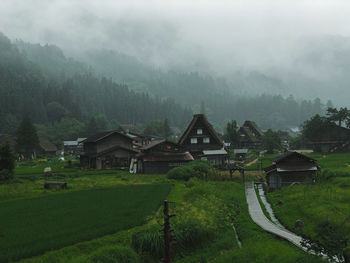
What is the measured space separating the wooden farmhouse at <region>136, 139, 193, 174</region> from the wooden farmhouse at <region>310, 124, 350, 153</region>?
1419 inches

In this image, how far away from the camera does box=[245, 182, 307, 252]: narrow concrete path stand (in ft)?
52.4

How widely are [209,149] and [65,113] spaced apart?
105233mm

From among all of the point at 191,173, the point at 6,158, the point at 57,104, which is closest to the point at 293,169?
the point at 191,173

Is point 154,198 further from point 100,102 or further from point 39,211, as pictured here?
point 100,102

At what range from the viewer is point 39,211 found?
1981 centimetres

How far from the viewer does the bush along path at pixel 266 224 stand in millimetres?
15579

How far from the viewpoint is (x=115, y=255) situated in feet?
41.2

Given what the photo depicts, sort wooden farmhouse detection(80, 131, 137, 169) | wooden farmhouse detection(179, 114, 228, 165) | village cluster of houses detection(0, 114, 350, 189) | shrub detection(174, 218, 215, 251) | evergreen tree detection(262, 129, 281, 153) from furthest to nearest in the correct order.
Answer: evergreen tree detection(262, 129, 281, 153) → wooden farmhouse detection(179, 114, 228, 165) → wooden farmhouse detection(80, 131, 137, 169) → village cluster of houses detection(0, 114, 350, 189) → shrub detection(174, 218, 215, 251)

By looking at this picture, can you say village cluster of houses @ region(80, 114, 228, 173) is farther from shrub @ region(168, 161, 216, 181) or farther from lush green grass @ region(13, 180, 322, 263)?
lush green grass @ region(13, 180, 322, 263)

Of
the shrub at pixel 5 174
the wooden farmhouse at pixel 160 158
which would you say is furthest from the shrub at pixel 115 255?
the wooden farmhouse at pixel 160 158

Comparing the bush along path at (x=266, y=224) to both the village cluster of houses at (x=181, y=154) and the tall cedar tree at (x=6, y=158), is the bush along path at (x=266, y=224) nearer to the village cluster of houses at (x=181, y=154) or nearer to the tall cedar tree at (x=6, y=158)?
the village cluster of houses at (x=181, y=154)

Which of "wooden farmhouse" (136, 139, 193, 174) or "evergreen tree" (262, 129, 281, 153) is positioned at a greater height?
"evergreen tree" (262, 129, 281, 153)

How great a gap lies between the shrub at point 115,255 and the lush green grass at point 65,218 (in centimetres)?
214

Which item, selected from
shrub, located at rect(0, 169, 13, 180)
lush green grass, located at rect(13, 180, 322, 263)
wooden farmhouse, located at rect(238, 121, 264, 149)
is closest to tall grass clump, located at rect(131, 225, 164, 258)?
lush green grass, located at rect(13, 180, 322, 263)
